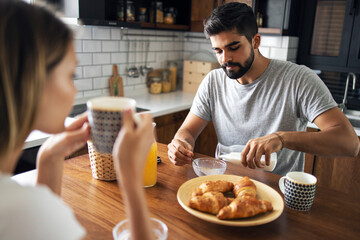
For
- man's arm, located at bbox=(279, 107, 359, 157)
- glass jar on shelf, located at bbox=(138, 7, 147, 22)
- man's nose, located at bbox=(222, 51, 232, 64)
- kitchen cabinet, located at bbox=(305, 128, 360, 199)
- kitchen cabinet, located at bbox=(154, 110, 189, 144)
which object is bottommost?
kitchen cabinet, located at bbox=(305, 128, 360, 199)

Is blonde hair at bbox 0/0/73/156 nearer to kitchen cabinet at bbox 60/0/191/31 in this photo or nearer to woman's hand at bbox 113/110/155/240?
woman's hand at bbox 113/110/155/240

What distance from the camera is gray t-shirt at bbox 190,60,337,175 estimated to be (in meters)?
1.70

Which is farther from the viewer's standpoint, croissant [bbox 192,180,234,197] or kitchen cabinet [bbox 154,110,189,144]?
kitchen cabinet [bbox 154,110,189,144]

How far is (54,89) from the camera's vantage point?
662 millimetres

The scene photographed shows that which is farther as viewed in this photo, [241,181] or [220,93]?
[220,93]

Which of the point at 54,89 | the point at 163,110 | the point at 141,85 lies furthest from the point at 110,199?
the point at 141,85

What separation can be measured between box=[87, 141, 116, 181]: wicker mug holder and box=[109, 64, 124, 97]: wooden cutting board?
6.18ft

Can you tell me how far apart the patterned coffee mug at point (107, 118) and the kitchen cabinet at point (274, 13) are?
252cm

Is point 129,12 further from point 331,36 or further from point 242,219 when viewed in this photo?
point 242,219

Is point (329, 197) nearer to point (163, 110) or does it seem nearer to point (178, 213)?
point (178, 213)

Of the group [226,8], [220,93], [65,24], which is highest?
[226,8]

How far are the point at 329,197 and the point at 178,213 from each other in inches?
21.8

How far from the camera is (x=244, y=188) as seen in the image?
1.08 meters

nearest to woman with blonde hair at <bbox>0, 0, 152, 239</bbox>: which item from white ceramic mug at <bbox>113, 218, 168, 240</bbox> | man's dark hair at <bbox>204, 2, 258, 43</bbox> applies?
white ceramic mug at <bbox>113, 218, 168, 240</bbox>
